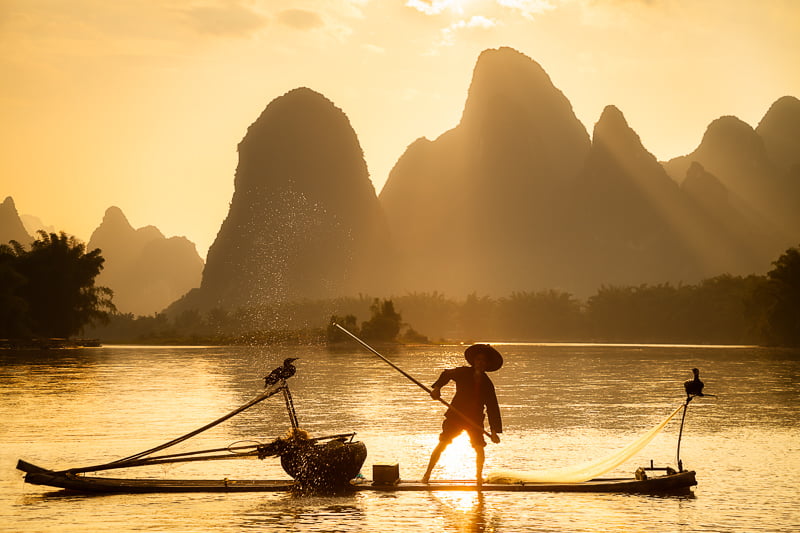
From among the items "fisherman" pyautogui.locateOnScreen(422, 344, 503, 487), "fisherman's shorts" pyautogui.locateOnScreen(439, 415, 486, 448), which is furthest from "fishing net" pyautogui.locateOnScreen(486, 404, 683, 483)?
"fisherman" pyautogui.locateOnScreen(422, 344, 503, 487)

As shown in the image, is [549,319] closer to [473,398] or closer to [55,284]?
[55,284]

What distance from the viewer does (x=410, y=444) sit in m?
19.8

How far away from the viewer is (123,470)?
637 inches

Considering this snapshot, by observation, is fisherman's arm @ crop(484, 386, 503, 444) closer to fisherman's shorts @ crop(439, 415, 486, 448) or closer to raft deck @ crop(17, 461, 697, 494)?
fisherman's shorts @ crop(439, 415, 486, 448)

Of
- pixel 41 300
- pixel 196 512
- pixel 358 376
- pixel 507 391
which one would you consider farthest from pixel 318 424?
pixel 41 300

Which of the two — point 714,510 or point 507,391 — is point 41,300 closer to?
point 507,391

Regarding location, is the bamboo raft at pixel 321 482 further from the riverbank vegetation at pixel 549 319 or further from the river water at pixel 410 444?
the riverbank vegetation at pixel 549 319

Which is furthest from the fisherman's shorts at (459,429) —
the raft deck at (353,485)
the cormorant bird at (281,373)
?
the cormorant bird at (281,373)

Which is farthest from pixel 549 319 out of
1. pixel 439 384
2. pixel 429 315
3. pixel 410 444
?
pixel 439 384

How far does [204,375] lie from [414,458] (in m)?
33.3

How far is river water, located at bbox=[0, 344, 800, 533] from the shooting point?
1151 centimetres

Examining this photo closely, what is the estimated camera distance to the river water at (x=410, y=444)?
11.5 m

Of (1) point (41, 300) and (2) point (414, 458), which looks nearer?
(2) point (414, 458)

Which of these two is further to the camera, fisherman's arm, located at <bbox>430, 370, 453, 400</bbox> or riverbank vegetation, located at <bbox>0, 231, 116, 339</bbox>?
riverbank vegetation, located at <bbox>0, 231, 116, 339</bbox>
